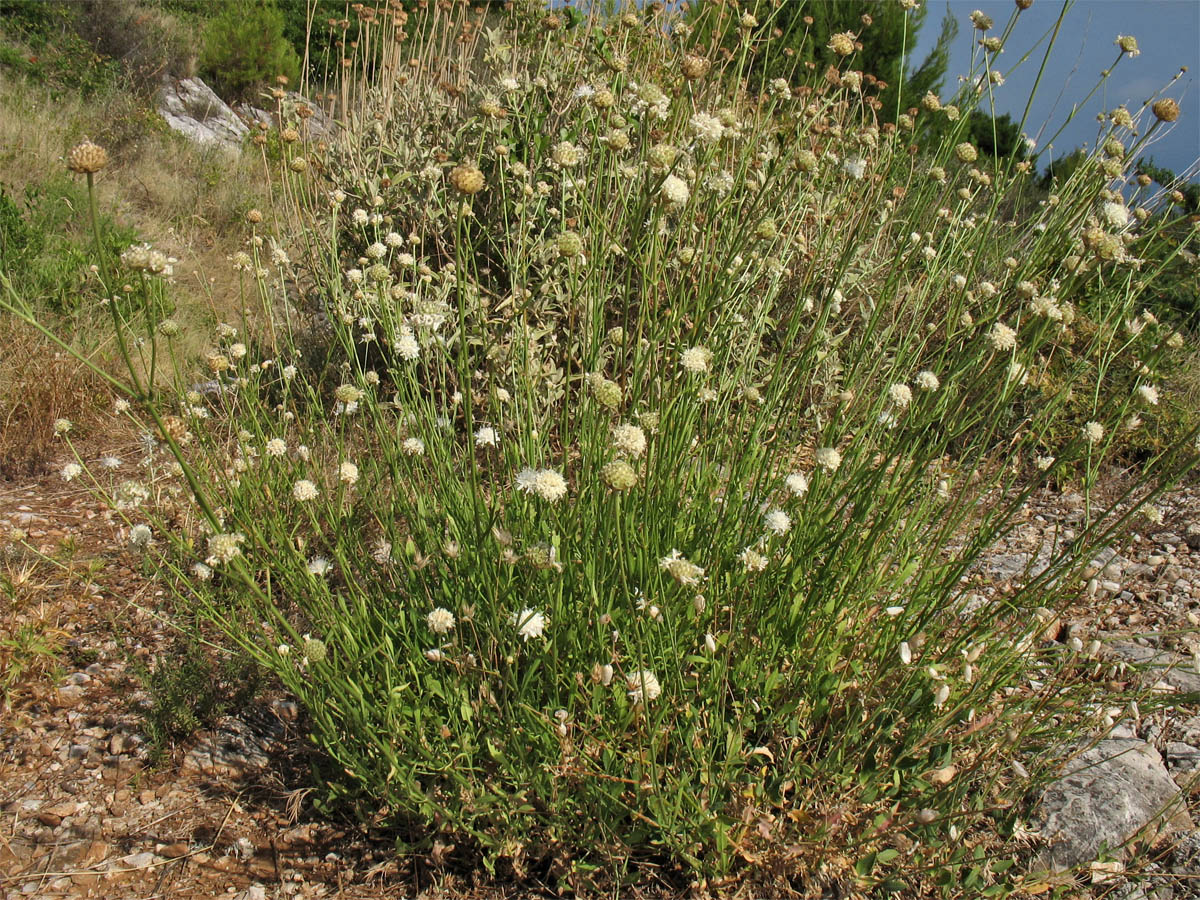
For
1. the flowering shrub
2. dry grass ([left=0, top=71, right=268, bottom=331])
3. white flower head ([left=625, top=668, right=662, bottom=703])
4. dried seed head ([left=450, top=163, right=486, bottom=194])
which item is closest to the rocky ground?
the flowering shrub

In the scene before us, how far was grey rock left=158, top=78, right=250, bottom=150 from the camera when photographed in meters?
11.0

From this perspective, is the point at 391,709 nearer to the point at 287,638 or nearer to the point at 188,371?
the point at 287,638

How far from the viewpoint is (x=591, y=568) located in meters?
1.80

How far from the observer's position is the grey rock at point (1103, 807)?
204 cm

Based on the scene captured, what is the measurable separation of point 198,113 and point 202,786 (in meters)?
12.2

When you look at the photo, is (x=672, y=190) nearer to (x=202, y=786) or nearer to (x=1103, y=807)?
(x=1103, y=807)

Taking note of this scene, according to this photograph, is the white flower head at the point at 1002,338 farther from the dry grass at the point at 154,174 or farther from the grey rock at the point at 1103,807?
the dry grass at the point at 154,174

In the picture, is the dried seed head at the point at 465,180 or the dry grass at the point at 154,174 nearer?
the dried seed head at the point at 465,180

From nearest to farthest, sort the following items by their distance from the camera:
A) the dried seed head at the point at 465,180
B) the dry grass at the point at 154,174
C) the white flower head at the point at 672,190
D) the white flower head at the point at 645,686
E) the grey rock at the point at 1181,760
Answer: the dried seed head at the point at 465,180, the white flower head at the point at 672,190, the white flower head at the point at 645,686, the grey rock at the point at 1181,760, the dry grass at the point at 154,174

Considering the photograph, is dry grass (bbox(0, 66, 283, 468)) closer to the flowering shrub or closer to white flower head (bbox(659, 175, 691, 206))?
the flowering shrub

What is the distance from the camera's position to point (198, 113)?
11.9 m

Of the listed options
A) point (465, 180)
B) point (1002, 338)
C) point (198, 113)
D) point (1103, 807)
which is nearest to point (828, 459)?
point (1002, 338)

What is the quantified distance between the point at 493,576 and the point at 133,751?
1.36 meters

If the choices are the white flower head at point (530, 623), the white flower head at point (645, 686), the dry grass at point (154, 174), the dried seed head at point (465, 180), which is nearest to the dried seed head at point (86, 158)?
the dried seed head at point (465, 180)
